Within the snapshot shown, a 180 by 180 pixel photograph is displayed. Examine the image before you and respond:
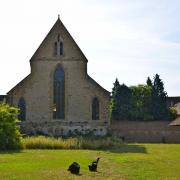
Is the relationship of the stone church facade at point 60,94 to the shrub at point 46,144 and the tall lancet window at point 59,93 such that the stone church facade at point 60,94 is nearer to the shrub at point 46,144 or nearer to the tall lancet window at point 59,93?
the tall lancet window at point 59,93

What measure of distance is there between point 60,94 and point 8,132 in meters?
16.3

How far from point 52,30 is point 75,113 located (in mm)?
9809

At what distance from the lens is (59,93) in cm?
5372

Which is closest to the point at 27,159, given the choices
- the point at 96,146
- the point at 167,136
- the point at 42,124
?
the point at 96,146

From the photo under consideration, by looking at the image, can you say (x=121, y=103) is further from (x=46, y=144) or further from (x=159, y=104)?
(x=46, y=144)

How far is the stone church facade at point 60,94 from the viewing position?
174ft

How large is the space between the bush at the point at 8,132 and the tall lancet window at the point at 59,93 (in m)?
14.5

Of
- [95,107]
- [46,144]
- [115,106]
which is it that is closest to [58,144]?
[46,144]

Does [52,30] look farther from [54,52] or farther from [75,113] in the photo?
[75,113]

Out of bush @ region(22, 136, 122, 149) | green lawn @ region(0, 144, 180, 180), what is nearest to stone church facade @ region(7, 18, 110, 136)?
bush @ region(22, 136, 122, 149)

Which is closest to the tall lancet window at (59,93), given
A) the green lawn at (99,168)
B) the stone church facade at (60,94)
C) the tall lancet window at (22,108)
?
the stone church facade at (60,94)

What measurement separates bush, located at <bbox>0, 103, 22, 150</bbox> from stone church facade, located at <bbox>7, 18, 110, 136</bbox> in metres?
13.8

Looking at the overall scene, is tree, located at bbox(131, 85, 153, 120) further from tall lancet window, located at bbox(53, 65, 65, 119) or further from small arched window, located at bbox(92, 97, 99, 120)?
tall lancet window, located at bbox(53, 65, 65, 119)

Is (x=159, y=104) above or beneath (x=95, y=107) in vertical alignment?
above
